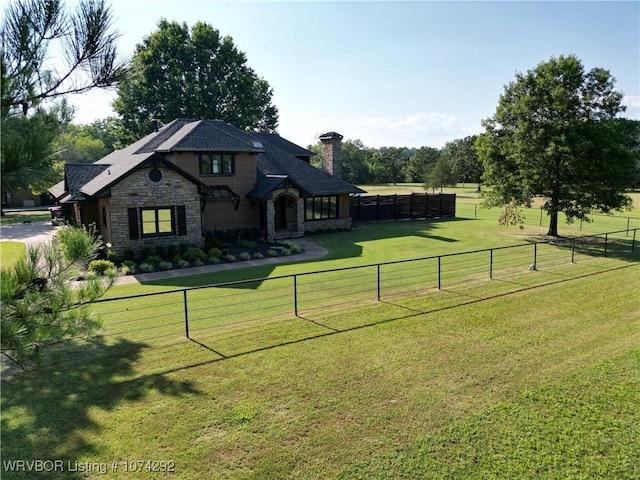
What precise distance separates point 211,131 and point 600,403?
23915 millimetres

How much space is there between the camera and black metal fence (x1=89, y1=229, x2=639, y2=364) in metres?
10.8

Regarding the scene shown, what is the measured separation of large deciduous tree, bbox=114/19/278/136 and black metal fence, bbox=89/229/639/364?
3449 cm

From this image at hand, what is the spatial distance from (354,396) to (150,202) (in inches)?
628

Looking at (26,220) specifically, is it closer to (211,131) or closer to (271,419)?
(211,131)

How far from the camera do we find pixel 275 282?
1652cm

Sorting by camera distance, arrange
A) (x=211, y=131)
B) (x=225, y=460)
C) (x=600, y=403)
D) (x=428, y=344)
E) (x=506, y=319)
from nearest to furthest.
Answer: (x=225, y=460) → (x=600, y=403) → (x=428, y=344) → (x=506, y=319) → (x=211, y=131)

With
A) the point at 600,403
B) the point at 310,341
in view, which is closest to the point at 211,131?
the point at 310,341

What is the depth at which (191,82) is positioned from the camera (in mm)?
45156

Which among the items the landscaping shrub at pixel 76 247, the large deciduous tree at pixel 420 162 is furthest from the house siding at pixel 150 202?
the large deciduous tree at pixel 420 162

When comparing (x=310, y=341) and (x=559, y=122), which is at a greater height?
(x=559, y=122)

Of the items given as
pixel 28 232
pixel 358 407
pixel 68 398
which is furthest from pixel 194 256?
pixel 28 232

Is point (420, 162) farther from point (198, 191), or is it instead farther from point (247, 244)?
point (198, 191)

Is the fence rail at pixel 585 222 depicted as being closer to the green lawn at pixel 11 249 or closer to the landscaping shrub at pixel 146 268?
the landscaping shrub at pixel 146 268

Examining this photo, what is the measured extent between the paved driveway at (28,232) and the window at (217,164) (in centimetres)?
1026
